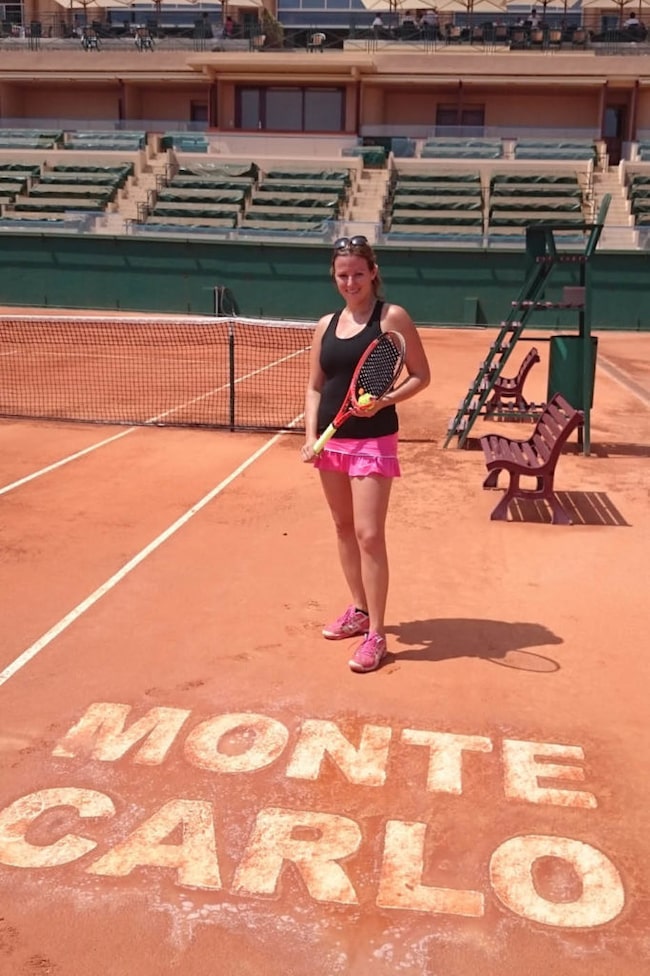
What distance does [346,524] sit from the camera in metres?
5.01

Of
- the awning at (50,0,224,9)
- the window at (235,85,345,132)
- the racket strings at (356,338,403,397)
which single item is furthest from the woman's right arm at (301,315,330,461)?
the awning at (50,0,224,9)

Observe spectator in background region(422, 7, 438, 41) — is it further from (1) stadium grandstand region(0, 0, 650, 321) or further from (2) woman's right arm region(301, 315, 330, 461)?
(2) woman's right arm region(301, 315, 330, 461)

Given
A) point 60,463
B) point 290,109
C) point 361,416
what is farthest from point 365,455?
point 290,109

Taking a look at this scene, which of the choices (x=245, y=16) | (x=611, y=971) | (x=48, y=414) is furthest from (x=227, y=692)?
(x=245, y=16)

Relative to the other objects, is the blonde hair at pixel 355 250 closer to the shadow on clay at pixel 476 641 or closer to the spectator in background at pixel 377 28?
the shadow on clay at pixel 476 641

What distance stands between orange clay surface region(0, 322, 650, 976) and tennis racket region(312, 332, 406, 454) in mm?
1445

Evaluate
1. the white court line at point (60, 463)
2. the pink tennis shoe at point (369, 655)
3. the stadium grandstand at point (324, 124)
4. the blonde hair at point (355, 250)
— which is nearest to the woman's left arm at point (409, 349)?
the blonde hair at point (355, 250)

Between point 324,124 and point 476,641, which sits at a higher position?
point 324,124

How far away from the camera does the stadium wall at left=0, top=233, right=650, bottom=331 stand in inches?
985

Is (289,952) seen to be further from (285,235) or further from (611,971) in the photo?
(285,235)

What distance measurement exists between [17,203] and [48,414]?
826 inches

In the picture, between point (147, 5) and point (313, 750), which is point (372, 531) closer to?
point (313, 750)

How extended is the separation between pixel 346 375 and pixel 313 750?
185cm

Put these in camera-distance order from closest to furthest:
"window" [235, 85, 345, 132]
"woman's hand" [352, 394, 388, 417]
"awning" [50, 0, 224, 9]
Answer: "woman's hand" [352, 394, 388, 417] < "window" [235, 85, 345, 132] < "awning" [50, 0, 224, 9]
